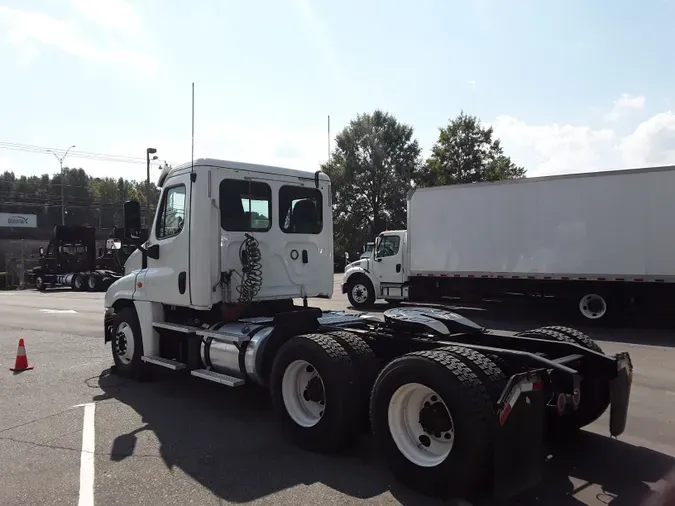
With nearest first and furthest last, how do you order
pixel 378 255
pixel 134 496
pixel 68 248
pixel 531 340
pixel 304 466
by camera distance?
pixel 134 496 → pixel 304 466 → pixel 531 340 → pixel 378 255 → pixel 68 248

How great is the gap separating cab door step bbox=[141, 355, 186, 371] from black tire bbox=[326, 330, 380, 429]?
2.50 meters

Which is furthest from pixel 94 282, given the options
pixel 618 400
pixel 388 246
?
pixel 618 400

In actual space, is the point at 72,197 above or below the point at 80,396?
above

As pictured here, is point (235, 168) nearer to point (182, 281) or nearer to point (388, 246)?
point (182, 281)

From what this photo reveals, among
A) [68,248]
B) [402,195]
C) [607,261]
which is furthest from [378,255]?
[402,195]

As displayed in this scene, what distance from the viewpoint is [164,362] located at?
6.80 m

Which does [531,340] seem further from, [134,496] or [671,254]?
[671,254]

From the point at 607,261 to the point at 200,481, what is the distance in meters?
11.5

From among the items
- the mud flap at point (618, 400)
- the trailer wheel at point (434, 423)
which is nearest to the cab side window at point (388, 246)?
the mud flap at point (618, 400)

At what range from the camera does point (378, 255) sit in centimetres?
1752

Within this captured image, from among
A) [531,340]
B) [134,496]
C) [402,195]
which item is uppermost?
[402,195]

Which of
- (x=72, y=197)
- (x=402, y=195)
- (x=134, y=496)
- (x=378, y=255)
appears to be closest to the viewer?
(x=134, y=496)

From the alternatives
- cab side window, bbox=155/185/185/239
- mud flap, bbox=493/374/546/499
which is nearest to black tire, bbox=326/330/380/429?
mud flap, bbox=493/374/546/499

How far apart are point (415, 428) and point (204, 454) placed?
75.8 inches
